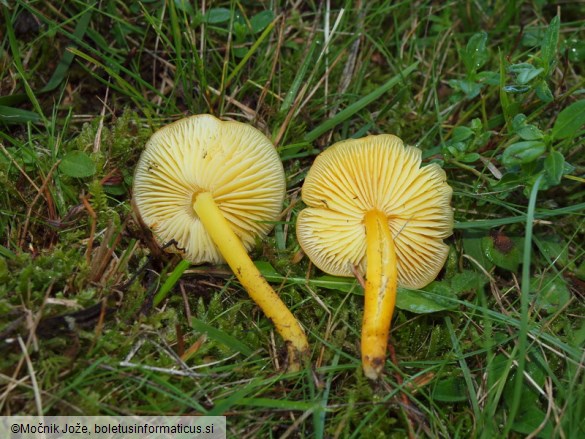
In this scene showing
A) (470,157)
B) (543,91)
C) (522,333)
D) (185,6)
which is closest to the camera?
(522,333)

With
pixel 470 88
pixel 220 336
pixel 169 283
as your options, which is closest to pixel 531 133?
pixel 470 88

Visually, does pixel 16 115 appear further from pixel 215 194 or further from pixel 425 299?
pixel 425 299

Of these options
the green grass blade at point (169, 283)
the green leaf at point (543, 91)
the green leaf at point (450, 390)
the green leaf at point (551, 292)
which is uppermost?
the green leaf at point (543, 91)

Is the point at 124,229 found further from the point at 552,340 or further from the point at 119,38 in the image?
the point at 552,340

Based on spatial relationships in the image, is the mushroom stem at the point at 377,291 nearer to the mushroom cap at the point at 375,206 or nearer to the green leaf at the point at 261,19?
the mushroom cap at the point at 375,206

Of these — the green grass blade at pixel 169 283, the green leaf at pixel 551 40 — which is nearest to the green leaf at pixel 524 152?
the green leaf at pixel 551 40

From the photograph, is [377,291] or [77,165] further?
[77,165]

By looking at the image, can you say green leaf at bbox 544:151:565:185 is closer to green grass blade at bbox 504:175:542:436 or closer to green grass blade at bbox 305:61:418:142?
green grass blade at bbox 504:175:542:436

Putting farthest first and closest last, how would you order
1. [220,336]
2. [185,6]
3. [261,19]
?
[261,19]
[185,6]
[220,336]

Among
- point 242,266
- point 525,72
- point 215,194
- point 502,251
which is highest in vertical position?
point 525,72
